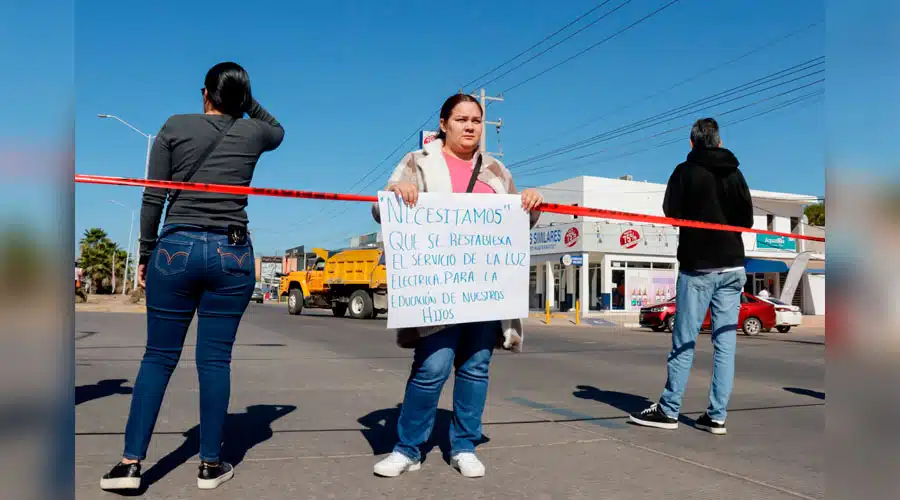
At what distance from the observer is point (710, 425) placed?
4.33 meters

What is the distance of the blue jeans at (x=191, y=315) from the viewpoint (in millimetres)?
2934

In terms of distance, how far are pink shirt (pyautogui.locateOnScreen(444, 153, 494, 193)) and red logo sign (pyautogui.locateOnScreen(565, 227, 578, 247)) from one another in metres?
31.0

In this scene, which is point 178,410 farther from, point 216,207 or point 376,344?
point 376,344

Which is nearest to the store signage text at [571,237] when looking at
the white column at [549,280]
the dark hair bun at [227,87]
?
the white column at [549,280]

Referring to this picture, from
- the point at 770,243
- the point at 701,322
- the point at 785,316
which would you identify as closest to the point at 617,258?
the point at 770,243

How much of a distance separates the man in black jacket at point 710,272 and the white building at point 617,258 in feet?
91.3

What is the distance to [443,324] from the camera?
3.29 metres

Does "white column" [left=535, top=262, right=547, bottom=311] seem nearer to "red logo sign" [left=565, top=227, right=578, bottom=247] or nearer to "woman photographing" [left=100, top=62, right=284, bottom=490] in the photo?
"red logo sign" [left=565, top=227, right=578, bottom=247]

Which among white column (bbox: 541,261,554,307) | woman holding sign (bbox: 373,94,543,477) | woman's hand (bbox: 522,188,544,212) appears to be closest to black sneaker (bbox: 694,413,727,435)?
woman holding sign (bbox: 373,94,543,477)

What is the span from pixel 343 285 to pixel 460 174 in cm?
2266

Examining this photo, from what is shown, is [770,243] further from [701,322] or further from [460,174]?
[460,174]

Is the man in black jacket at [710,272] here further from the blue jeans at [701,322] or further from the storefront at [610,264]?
the storefront at [610,264]
